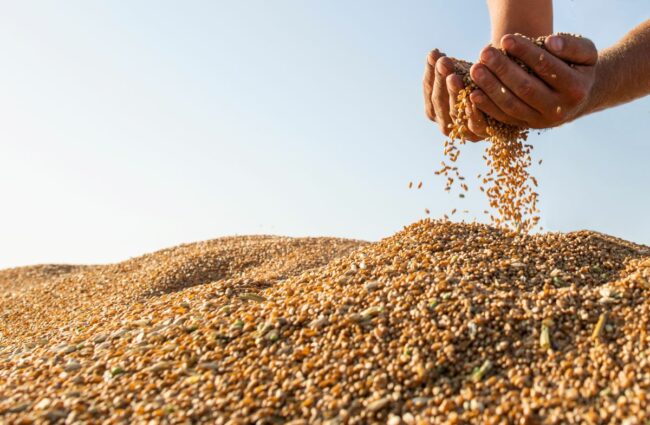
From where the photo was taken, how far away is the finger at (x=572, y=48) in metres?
3.72

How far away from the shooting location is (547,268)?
3.36 meters

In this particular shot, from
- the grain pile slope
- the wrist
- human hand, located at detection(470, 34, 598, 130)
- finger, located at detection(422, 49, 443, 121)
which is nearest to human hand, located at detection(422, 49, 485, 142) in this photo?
finger, located at detection(422, 49, 443, 121)

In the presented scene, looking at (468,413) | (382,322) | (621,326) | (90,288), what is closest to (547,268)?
(621,326)

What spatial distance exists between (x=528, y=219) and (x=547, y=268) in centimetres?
97

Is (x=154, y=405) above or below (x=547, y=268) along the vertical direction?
below

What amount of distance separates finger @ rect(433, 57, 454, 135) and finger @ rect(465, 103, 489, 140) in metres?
0.26

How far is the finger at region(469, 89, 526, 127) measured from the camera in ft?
12.6

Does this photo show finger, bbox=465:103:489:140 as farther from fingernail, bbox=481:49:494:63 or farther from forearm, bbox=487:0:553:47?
forearm, bbox=487:0:553:47

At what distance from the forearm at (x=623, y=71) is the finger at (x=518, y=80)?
0.59 meters

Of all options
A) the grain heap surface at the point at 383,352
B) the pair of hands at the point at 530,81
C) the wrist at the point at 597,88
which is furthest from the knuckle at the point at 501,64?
the grain heap surface at the point at 383,352

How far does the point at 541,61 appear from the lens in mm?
3688

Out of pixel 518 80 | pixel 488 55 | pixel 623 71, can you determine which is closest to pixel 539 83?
pixel 518 80

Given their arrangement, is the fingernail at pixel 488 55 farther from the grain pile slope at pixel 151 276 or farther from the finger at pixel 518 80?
the grain pile slope at pixel 151 276

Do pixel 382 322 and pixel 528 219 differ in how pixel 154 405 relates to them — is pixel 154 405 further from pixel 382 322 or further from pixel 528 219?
pixel 528 219
